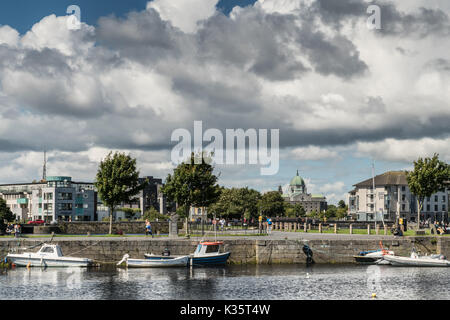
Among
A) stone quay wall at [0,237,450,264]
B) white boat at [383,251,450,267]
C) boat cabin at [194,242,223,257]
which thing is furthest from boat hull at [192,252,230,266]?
white boat at [383,251,450,267]

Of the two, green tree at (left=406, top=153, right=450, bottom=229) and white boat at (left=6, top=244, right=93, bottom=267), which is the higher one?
green tree at (left=406, top=153, right=450, bottom=229)

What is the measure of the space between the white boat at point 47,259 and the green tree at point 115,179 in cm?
2196

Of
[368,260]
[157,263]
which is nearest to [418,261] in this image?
[368,260]

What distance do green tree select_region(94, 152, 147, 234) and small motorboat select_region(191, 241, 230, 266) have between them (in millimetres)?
24501

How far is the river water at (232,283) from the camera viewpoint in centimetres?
4019

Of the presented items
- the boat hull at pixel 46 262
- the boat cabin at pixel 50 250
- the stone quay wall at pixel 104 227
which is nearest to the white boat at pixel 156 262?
the boat hull at pixel 46 262

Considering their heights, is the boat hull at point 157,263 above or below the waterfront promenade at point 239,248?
below

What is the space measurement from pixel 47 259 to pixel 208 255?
15.2m

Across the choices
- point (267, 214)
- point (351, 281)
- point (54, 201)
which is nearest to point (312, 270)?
point (351, 281)

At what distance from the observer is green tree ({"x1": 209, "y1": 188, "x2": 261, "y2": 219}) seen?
15738cm

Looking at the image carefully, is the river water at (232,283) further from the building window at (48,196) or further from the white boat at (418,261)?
the building window at (48,196)

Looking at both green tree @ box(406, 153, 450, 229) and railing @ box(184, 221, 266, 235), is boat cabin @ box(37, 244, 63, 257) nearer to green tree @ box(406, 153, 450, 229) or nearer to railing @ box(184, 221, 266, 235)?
railing @ box(184, 221, 266, 235)

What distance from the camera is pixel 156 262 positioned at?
54.5m

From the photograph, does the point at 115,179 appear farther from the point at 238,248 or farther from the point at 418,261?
the point at 418,261
